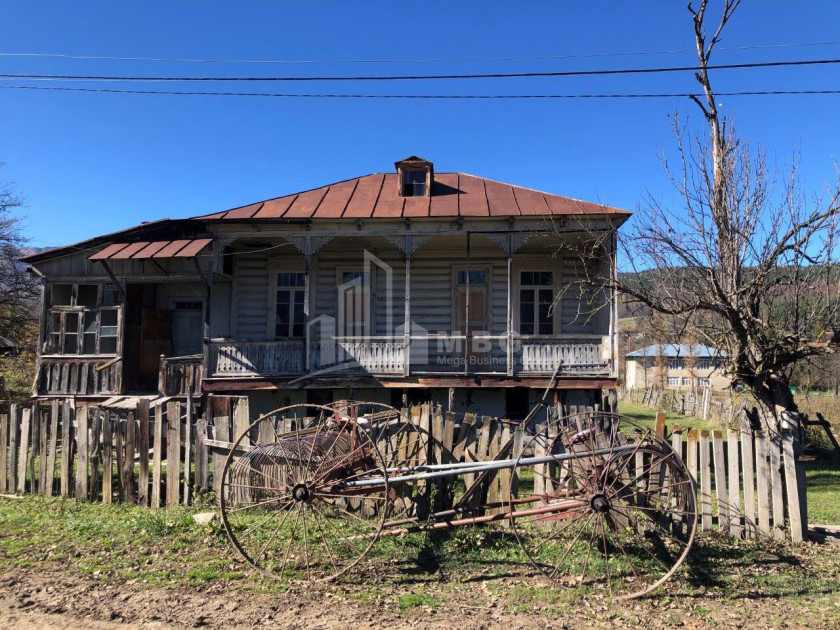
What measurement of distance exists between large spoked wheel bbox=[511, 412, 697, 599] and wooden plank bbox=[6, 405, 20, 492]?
6792 millimetres

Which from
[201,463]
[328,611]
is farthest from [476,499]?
[201,463]

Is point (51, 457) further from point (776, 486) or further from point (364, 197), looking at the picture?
point (364, 197)

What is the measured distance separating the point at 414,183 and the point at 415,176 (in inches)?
7.6

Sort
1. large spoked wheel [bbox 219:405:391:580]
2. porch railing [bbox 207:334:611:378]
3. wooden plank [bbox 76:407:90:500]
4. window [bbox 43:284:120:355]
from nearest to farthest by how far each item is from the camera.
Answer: large spoked wheel [bbox 219:405:391:580], wooden plank [bbox 76:407:90:500], porch railing [bbox 207:334:611:378], window [bbox 43:284:120:355]

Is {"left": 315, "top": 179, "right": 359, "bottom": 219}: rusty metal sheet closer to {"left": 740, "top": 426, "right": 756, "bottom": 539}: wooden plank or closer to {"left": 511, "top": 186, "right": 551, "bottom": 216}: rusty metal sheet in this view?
{"left": 511, "top": 186, "right": 551, "bottom": 216}: rusty metal sheet

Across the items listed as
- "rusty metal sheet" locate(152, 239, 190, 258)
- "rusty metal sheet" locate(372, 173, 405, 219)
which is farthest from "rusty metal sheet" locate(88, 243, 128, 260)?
"rusty metal sheet" locate(372, 173, 405, 219)

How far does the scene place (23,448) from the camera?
743 cm

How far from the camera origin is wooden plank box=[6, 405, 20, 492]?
24.4 feet

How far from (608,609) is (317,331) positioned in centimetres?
1135

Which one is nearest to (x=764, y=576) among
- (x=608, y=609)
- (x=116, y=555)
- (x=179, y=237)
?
(x=608, y=609)

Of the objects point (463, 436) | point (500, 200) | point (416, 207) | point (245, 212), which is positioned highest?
point (500, 200)

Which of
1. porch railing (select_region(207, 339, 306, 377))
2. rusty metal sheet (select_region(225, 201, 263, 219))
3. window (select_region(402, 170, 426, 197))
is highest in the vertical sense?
window (select_region(402, 170, 426, 197))

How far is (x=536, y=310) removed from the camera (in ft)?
47.1

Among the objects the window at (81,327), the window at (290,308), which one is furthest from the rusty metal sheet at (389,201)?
the window at (81,327)
